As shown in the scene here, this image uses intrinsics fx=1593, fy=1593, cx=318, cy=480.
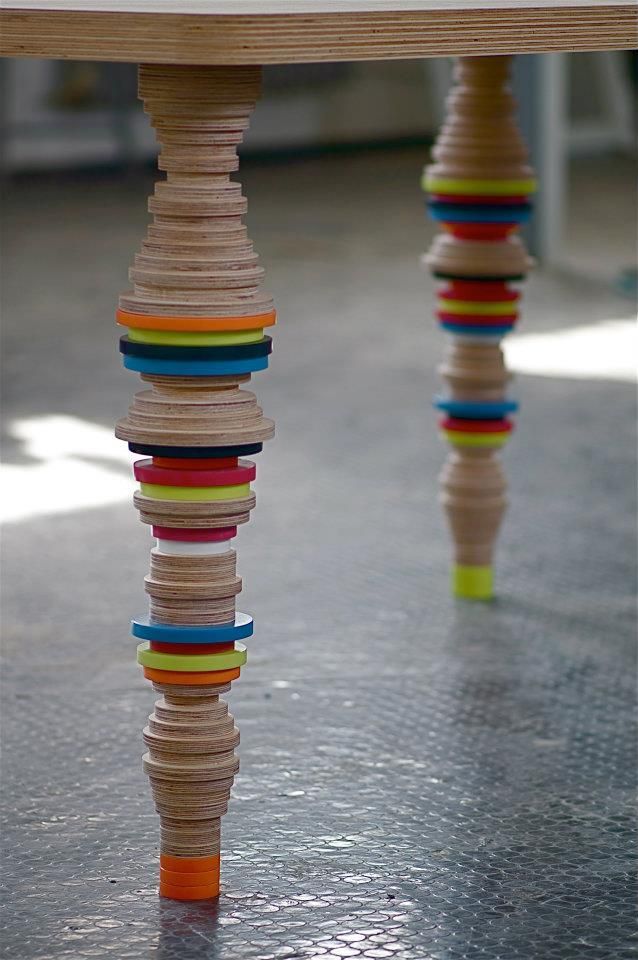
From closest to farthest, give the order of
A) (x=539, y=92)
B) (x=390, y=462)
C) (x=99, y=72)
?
(x=390, y=462) < (x=539, y=92) < (x=99, y=72)

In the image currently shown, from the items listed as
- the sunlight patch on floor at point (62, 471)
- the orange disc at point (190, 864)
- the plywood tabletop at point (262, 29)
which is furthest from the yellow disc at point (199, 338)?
the sunlight patch on floor at point (62, 471)

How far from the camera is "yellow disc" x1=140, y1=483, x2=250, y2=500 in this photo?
1.25m

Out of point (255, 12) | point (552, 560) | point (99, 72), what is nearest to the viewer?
point (255, 12)

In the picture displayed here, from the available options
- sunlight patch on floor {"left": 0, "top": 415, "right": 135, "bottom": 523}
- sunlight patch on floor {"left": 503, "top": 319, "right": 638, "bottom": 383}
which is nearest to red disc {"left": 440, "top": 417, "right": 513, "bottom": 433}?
sunlight patch on floor {"left": 0, "top": 415, "right": 135, "bottom": 523}

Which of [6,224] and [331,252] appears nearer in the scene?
[331,252]

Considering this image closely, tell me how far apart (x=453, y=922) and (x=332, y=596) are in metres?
0.88

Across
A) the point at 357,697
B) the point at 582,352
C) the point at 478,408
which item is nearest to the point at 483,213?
the point at 478,408

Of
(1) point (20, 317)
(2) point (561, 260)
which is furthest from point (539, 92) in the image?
(1) point (20, 317)

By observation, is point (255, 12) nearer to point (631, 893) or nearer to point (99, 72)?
point (631, 893)

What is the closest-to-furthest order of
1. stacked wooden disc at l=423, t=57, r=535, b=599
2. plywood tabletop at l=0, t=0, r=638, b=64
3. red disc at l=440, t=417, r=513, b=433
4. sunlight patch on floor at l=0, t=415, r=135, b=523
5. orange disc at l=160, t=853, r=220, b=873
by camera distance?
plywood tabletop at l=0, t=0, r=638, b=64
orange disc at l=160, t=853, r=220, b=873
stacked wooden disc at l=423, t=57, r=535, b=599
red disc at l=440, t=417, r=513, b=433
sunlight patch on floor at l=0, t=415, r=135, b=523

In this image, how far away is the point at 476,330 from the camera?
6.54 feet

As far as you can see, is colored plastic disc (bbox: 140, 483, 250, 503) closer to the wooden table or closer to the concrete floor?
the wooden table

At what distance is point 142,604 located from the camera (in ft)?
6.86

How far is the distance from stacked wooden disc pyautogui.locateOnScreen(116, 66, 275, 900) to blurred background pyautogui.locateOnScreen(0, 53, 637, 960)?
0.16m
